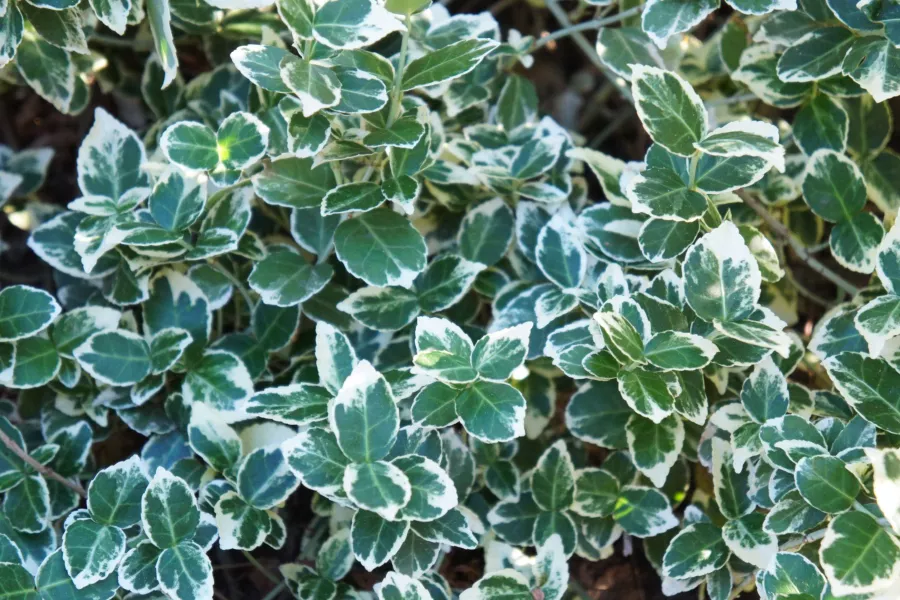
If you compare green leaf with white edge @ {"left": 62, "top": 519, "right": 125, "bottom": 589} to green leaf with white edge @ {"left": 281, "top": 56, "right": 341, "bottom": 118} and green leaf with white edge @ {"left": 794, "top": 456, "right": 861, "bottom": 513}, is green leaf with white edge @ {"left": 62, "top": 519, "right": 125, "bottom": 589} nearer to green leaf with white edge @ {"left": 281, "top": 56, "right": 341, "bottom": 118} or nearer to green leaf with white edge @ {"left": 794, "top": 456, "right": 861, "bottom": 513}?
green leaf with white edge @ {"left": 281, "top": 56, "right": 341, "bottom": 118}

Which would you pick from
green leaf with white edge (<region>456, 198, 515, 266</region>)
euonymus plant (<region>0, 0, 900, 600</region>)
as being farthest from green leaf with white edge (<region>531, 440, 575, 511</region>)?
green leaf with white edge (<region>456, 198, 515, 266</region>)

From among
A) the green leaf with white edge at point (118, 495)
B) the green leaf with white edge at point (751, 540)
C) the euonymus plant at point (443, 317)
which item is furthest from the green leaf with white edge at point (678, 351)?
the green leaf with white edge at point (118, 495)

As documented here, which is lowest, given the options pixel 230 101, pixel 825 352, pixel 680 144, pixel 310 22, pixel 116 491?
pixel 116 491

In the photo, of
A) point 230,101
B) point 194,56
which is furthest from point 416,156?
point 194,56

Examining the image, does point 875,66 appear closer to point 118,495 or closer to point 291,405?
point 291,405

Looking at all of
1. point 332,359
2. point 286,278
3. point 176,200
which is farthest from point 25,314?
point 332,359

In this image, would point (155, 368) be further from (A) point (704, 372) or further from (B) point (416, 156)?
(A) point (704, 372)

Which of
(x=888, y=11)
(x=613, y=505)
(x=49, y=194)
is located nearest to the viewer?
(x=888, y=11)
